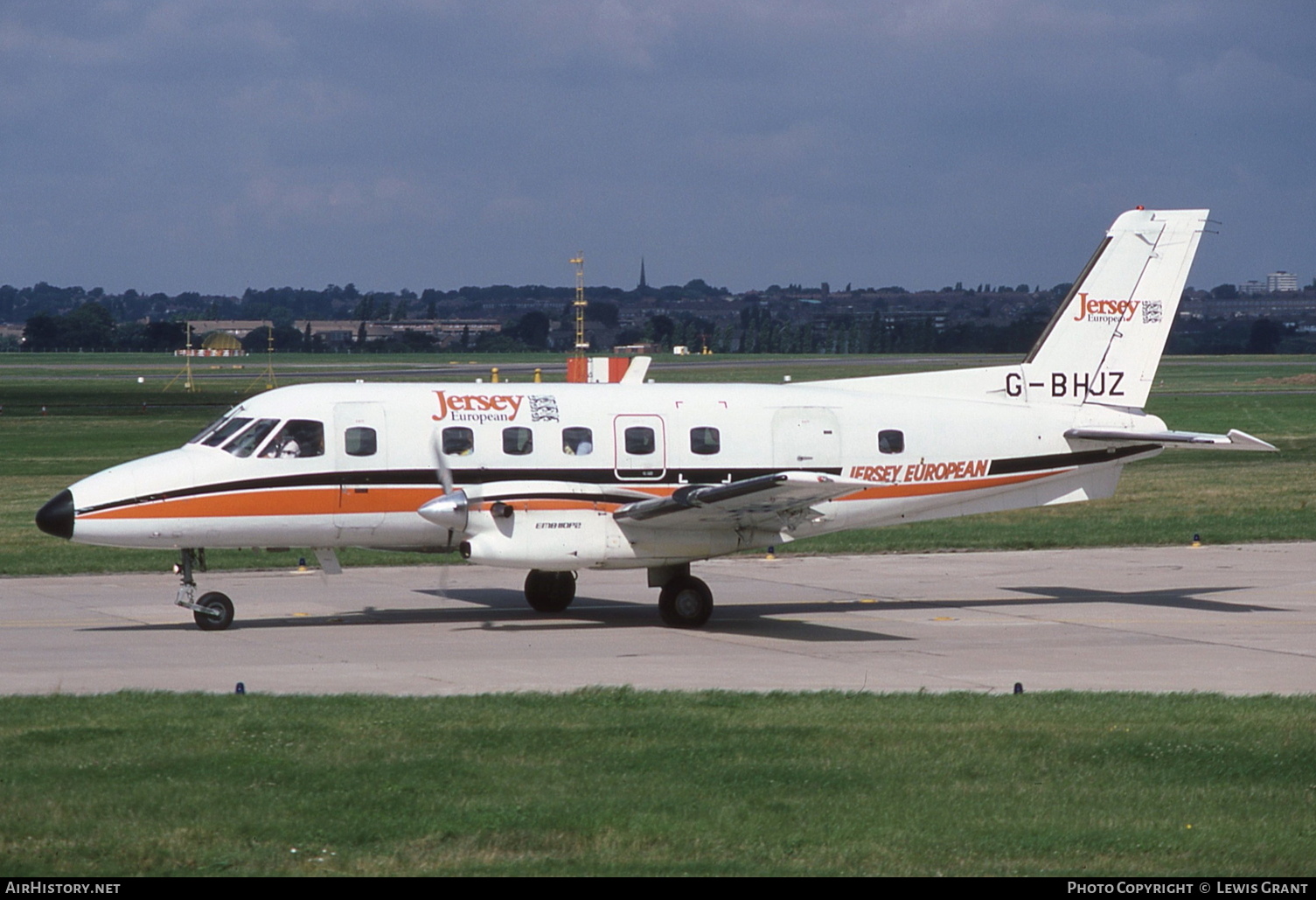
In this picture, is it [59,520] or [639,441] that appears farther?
[639,441]

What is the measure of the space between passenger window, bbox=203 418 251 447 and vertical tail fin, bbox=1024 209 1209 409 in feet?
36.3

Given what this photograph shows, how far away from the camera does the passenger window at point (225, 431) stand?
65.2 feet

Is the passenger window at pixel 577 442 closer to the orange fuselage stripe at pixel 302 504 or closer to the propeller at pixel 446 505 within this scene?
the orange fuselage stripe at pixel 302 504

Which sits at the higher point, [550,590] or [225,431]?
[225,431]

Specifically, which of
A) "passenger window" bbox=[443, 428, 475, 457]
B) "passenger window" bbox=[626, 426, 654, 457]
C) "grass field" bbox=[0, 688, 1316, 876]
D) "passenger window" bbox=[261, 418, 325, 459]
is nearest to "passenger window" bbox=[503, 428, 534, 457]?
"passenger window" bbox=[443, 428, 475, 457]

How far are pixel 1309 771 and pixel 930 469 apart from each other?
33.7 feet

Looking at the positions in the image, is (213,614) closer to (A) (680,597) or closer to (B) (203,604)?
(B) (203,604)

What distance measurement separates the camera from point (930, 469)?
71.9ft

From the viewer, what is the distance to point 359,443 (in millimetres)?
20031

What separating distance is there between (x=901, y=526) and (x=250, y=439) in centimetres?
1656

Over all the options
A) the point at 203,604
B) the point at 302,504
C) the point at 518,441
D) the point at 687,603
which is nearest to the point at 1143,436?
the point at 687,603

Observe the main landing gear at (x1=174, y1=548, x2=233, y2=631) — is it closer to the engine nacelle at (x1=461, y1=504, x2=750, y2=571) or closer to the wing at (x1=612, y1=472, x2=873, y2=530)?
the engine nacelle at (x1=461, y1=504, x2=750, y2=571)
